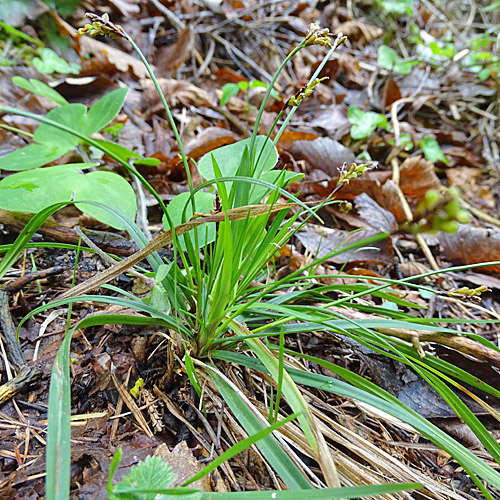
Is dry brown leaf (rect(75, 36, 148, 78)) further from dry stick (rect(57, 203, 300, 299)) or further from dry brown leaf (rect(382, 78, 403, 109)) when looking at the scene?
dry stick (rect(57, 203, 300, 299))

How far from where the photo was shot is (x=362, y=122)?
1.84 m

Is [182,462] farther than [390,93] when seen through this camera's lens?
No

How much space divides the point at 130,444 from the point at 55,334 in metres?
0.34

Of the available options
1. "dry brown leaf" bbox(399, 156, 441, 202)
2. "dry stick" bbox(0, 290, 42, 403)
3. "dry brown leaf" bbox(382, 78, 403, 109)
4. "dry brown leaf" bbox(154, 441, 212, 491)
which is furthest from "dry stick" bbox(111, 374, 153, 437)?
"dry brown leaf" bbox(382, 78, 403, 109)

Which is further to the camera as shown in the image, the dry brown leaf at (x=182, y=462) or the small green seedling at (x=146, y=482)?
the dry brown leaf at (x=182, y=462)

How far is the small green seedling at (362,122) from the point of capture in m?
1.81

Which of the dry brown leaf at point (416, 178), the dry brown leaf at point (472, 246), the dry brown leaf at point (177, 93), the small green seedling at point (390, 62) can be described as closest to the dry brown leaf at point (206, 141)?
the dry brown leaf at point (177, 93)

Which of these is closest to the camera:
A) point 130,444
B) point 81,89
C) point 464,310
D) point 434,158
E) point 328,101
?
point 130,444

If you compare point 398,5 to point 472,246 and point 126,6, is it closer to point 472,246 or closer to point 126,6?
point 126,6

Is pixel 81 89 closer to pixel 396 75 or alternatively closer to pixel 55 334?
pixel 55 334

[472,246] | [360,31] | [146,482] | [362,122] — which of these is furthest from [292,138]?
[360,31]

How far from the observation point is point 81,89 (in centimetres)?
177

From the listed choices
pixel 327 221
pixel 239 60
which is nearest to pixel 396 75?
pixel 239 60

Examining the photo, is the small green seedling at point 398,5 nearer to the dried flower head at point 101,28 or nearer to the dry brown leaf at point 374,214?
the dry brown leaf at point 374,214
